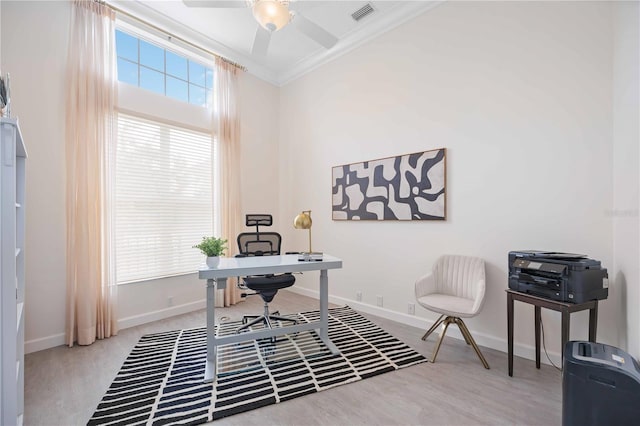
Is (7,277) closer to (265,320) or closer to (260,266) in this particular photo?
(260,266)

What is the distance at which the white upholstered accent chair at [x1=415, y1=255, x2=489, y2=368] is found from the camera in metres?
2.52

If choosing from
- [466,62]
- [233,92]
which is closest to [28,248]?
[233,92]

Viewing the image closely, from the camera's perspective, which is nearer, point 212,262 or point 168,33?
point 212,262

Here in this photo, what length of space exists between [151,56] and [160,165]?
4.49 ft

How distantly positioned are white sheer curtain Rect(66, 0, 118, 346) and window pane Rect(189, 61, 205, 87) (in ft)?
3.34

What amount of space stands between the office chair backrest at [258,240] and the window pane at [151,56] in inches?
90.5

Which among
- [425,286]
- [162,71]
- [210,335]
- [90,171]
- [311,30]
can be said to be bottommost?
[210,335]

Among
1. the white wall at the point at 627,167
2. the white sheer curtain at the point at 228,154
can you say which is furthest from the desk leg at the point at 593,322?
the white sheer curtain at the point at 228,154

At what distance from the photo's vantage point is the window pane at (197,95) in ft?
13.4

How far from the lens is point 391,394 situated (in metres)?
2.09

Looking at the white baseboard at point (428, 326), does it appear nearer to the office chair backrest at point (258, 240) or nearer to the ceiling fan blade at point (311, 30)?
the office chair backrest at point (258, 240)

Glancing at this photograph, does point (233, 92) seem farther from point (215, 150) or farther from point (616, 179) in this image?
point (616, 179)

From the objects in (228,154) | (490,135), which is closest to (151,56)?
(228,154)

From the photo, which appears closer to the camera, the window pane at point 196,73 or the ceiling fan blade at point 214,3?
the ceiling fan blade at point 214,3
